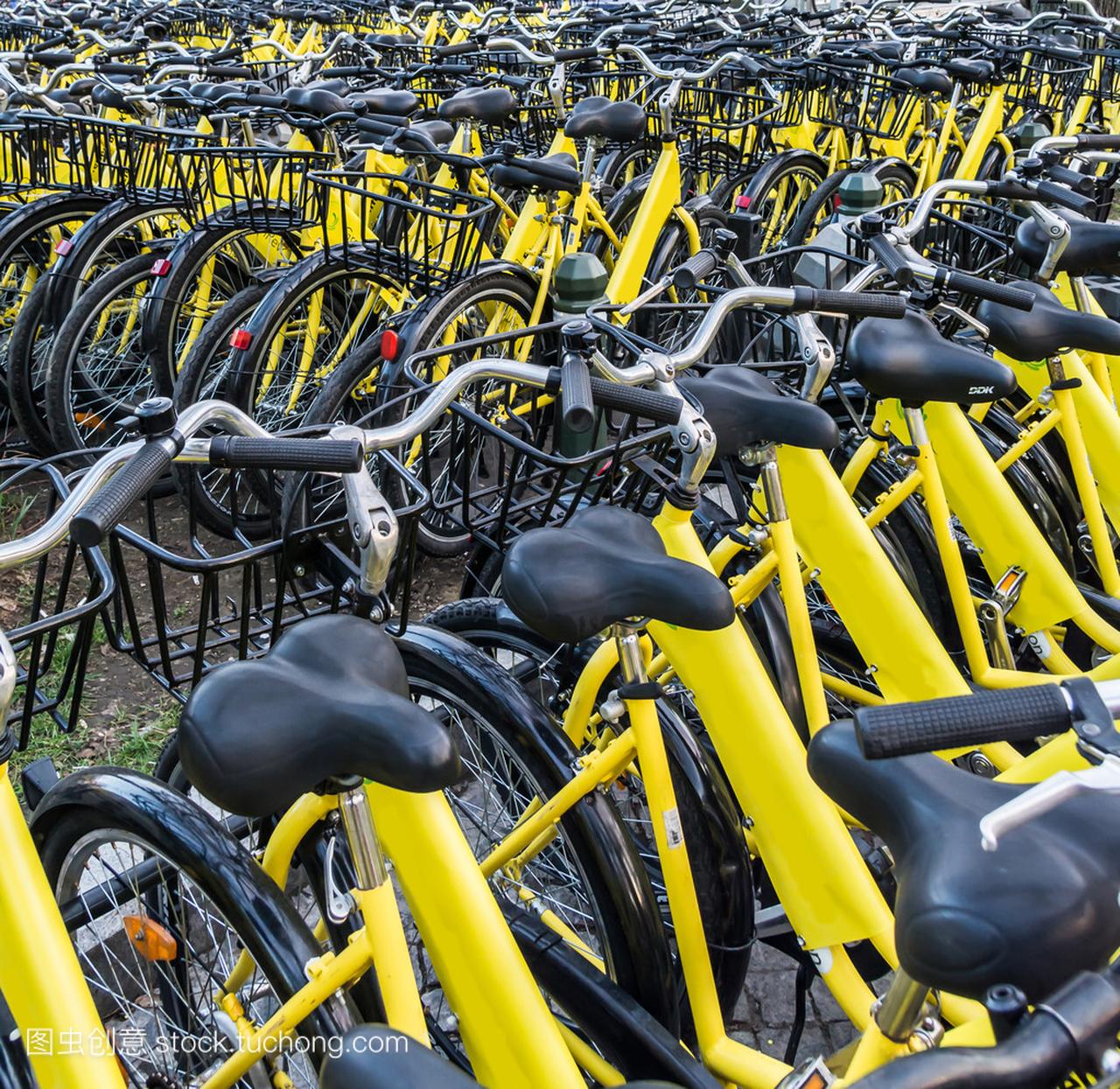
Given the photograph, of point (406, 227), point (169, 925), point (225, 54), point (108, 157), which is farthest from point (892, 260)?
point (225, 54)

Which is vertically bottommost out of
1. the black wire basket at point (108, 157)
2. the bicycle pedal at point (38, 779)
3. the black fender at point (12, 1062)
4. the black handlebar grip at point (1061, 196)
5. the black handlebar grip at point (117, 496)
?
the bicycle pedal at point (38, 779)

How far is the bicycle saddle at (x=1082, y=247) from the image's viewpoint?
10.3 ft

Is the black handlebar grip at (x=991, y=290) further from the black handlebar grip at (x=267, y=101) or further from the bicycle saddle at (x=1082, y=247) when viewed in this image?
the black handlebar grip at (x=267, y=101)

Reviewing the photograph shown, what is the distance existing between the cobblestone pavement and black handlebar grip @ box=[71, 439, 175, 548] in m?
1.79

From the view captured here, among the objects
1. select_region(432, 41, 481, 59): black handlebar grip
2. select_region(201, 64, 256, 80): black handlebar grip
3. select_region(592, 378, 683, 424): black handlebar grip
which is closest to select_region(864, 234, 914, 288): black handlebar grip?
select_region(592, 378, 683, 424): black handlebar grip

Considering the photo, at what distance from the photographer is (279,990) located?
1633 millimetres

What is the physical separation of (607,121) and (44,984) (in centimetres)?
381

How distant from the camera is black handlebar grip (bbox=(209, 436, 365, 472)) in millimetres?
1446

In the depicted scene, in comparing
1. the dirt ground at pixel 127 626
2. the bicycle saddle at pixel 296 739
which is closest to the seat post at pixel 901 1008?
the bicycle saddle at pixel 296 739

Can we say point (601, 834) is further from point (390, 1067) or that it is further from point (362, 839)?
point (390, 1067)

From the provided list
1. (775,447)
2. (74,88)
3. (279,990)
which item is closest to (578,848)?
(279,990)

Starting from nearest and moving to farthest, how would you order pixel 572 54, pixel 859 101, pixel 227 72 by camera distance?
pixel 572 54, pixel 227 72, pixel 859 101

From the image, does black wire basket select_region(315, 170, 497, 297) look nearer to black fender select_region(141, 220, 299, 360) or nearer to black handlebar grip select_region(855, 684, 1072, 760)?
black fender select_region(141, 220, 299, 360)

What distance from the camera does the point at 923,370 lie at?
8.16 feet
